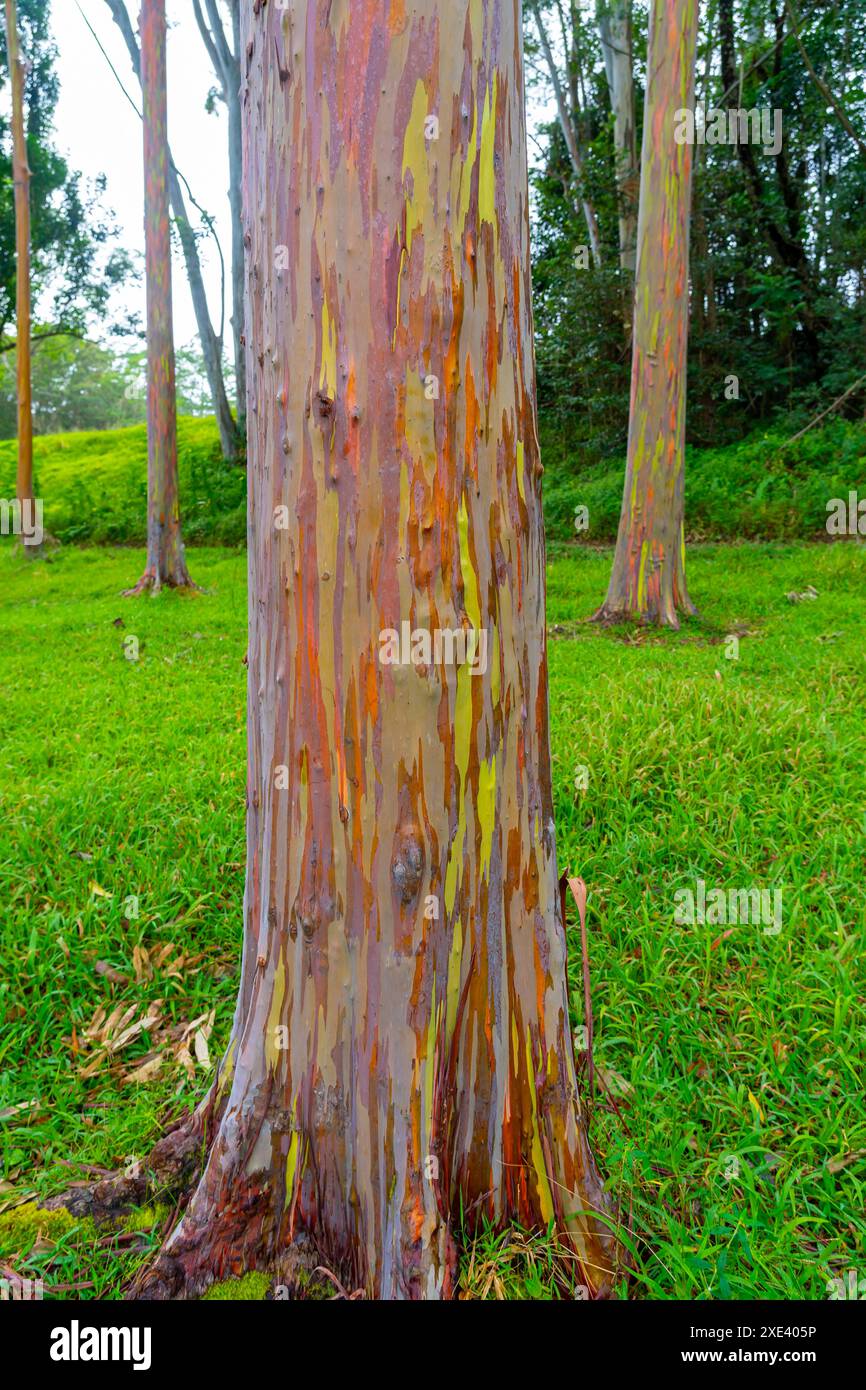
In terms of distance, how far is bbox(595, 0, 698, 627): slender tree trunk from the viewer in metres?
7.36

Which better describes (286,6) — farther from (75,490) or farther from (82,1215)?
(75,490)

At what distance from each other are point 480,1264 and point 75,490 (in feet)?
63.6

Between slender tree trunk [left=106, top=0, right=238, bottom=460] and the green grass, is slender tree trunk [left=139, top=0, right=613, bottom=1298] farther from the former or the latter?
slender tree trunk [left=106, top=0, right=238, bottom=460]

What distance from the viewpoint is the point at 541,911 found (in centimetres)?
186

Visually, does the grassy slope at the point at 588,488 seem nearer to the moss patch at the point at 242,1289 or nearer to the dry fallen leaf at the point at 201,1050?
the dry fallen leaf at the point at 201,1050

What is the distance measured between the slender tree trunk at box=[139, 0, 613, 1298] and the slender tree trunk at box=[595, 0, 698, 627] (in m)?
5.99

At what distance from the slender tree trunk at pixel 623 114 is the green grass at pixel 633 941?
12.0 metres

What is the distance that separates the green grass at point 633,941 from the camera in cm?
199

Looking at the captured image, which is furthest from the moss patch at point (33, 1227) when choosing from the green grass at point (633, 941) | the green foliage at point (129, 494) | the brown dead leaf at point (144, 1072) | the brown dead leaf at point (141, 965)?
the green foliage at point (129, 494)

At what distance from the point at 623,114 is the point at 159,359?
32.4 feet

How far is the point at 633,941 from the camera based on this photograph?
3018 millimetres

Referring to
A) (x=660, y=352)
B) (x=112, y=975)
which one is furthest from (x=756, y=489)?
(x=112, y=975)

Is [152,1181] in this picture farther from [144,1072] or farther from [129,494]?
[129,494]

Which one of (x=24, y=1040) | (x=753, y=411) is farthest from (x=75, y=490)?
(x=24, y=1040)
